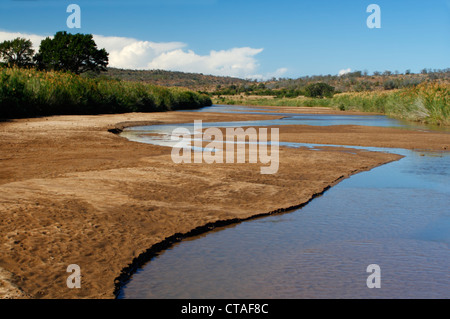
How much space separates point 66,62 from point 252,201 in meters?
57.8

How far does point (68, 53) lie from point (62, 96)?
1392 inches

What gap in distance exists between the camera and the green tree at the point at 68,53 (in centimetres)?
6031

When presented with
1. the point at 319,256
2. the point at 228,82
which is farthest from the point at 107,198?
the point at 228,82

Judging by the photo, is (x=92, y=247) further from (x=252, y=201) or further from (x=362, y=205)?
(x=362, y=205)

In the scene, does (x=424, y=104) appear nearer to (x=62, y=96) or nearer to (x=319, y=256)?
(x=62, y=96)

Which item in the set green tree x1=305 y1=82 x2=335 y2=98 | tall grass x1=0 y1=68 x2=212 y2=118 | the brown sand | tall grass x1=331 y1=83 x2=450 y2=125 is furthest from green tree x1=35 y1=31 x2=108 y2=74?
the brown sand

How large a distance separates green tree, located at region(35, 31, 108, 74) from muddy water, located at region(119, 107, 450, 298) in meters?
57.3

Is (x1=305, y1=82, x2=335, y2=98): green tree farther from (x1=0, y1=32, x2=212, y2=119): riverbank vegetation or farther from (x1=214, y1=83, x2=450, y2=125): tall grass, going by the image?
(x1=214, y1=83, x2=450, y2=125): tall grass

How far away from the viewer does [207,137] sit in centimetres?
1850

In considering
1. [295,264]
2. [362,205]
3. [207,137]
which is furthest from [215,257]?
[207,137]

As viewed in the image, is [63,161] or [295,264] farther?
[63,161]

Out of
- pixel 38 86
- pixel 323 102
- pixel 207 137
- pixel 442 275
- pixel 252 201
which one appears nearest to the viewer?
pixel 442 275

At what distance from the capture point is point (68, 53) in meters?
60.2

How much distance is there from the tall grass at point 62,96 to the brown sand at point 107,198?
31.4 feet
